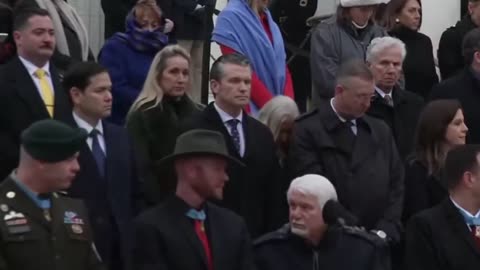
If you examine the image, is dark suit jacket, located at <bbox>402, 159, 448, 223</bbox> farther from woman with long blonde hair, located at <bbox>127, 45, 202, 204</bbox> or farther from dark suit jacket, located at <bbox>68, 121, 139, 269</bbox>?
dark suit jacket, located at <bbox>68, 121, 139, 269</bbox>

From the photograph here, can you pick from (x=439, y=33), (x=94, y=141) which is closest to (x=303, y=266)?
(x=94, y=141)

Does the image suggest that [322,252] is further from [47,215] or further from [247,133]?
[47,215]

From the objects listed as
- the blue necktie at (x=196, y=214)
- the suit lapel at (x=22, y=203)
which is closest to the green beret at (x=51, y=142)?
the suit lapel at (x=22, y=203)

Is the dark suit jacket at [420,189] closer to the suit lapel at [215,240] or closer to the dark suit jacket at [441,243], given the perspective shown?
the dark suit jacket at [441,243]

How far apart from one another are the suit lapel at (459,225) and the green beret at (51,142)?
2.61 meters

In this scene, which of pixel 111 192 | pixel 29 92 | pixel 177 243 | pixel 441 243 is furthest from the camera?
pixel 29 92

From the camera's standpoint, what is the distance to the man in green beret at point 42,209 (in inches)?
285

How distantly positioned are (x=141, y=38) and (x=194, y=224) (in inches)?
146

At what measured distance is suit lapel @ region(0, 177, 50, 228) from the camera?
7.31 m

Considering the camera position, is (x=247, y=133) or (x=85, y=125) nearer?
(x=85, y=125)

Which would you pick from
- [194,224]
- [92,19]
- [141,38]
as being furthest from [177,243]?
[92,19]

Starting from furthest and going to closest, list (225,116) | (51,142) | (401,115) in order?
(401,115) < (225,116) < (51,142)

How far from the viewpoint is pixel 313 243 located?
340 inches

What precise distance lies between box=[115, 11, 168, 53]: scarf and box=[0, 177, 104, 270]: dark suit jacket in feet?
13.4
